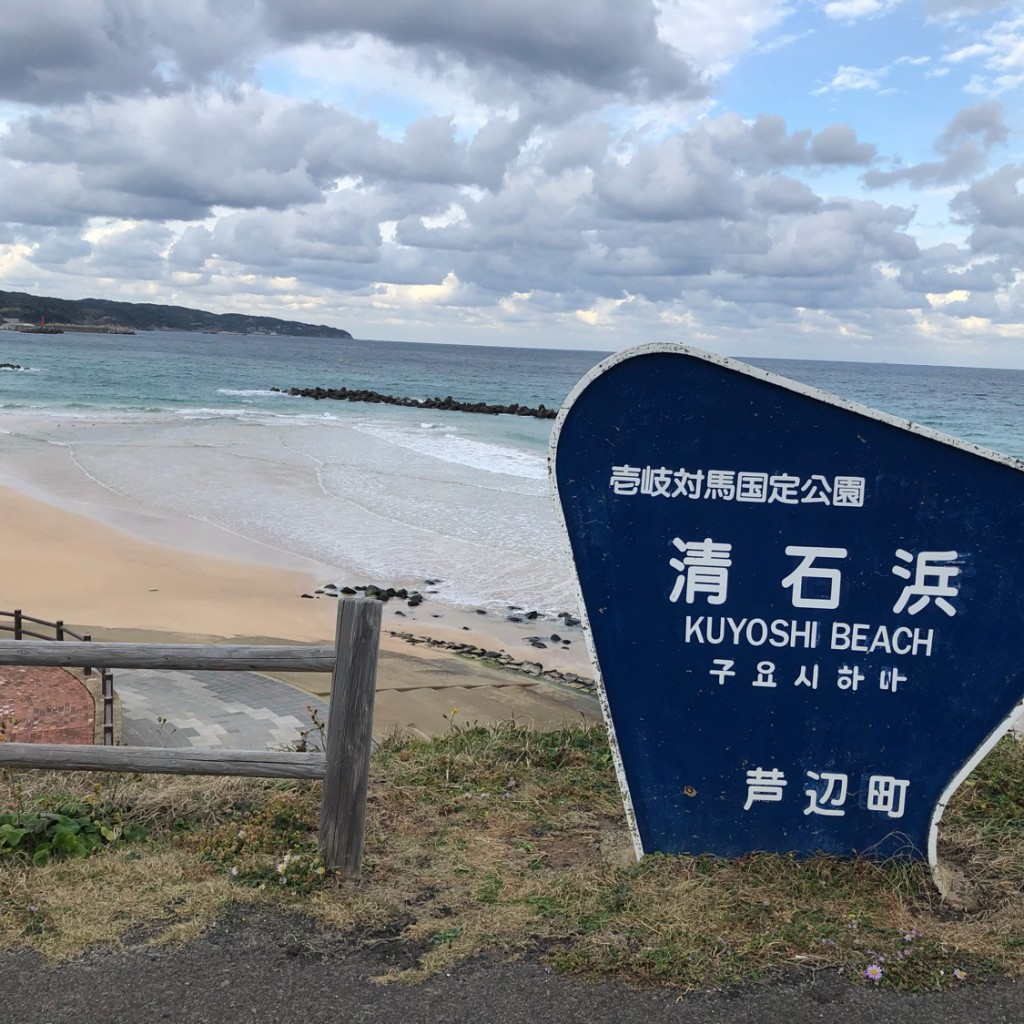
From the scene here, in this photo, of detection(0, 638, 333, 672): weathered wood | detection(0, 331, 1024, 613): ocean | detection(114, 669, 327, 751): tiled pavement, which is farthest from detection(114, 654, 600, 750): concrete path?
detection(0, 638, 333, 672): weathered wood

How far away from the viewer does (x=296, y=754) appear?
4.16 metres

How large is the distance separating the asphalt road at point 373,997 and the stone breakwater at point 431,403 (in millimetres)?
55756

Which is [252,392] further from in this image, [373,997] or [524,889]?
[373,997]

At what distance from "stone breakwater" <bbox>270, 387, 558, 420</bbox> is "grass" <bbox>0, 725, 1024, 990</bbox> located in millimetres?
54337

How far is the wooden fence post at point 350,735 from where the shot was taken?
402 centimetres

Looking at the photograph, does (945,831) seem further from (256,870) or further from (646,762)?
(256,870)

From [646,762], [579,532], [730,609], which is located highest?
[579,532]

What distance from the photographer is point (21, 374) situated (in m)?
70.4

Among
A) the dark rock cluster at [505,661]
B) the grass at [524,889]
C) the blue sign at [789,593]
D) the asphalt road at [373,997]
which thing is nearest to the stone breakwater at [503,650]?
the dark rock cluster at [505,661]

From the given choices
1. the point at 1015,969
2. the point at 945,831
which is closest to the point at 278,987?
the point at 1015,969

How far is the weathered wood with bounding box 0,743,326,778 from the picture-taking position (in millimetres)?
4160

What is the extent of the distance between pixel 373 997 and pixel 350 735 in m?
1.03

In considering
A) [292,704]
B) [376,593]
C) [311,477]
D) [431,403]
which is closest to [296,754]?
[292,704]

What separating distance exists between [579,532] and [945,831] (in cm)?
224
